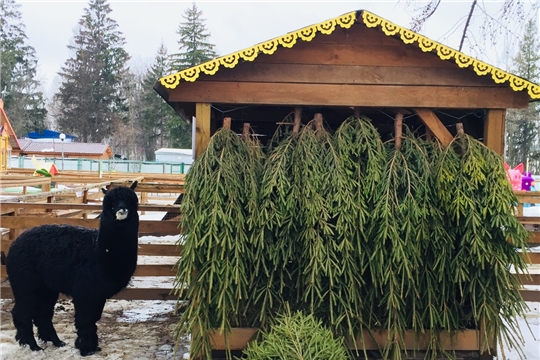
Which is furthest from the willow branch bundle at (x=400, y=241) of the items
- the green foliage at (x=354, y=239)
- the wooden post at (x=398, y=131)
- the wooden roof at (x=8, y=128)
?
the wooden roof at (x=8, y=128)

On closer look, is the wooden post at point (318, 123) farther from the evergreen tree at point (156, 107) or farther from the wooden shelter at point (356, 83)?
the evergreen tree at point (156, 107)

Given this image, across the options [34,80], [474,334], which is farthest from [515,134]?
[34,80]

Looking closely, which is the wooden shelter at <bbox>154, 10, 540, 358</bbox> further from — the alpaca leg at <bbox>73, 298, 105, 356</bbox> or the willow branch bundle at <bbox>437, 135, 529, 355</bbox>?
the alpaca leg at <bbox>73, 298, 105, 356</bbox>

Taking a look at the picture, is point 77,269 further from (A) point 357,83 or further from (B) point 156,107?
(B) point 156,107

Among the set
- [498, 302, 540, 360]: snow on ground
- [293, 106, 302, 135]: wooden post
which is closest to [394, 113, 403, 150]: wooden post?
[293, 106, 302, 135]: wooden post

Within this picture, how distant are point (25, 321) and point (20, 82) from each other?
45.7 metres

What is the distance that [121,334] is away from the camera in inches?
199

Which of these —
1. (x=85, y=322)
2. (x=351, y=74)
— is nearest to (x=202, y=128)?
(x=351, y=74)

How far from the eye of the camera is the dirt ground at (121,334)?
4465 mm

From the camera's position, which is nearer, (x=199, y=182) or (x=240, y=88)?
(x=199, y=182)

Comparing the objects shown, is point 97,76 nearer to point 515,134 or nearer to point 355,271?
point 515,134

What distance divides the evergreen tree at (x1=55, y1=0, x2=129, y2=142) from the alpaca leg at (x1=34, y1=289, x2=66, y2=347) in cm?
4047

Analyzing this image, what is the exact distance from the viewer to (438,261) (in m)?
3.97

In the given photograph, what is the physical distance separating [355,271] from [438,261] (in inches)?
28.4
